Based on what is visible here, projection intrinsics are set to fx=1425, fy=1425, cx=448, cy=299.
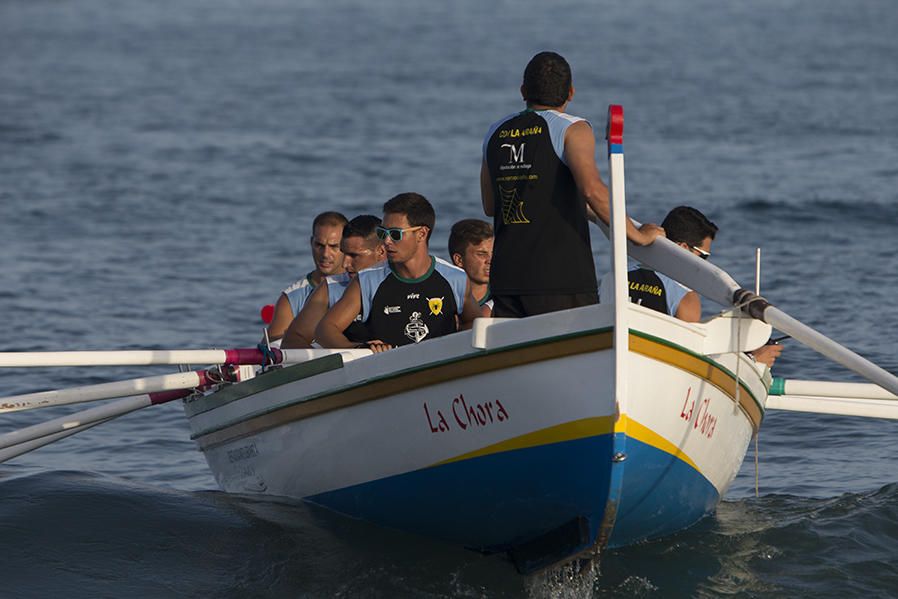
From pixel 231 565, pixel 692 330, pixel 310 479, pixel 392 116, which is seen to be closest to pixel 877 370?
pixel 692 330

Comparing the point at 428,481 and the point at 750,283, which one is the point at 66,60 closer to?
the point at 750,283

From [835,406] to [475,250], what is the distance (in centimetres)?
242

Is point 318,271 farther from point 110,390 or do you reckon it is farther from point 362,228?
point 110,390

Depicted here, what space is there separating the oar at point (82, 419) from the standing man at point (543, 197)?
2837 millimetres

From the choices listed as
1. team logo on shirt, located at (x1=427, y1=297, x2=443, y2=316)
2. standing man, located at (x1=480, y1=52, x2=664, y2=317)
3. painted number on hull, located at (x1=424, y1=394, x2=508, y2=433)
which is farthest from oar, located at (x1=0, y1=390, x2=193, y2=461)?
standing man, located at (x1=480, y1=52, x2=664, y2=317)

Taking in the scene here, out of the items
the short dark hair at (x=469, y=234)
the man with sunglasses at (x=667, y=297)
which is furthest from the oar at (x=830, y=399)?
the short dark hair at (x=469, y=234)

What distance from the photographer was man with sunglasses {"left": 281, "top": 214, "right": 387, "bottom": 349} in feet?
28.1

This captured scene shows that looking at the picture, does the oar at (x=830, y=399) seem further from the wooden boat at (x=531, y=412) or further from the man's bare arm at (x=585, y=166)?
the man's bare arm at (x=585, y=166)

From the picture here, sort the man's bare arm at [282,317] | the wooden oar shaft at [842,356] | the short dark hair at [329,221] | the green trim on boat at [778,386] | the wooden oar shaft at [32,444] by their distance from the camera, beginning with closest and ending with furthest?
the wooden oar shaft at [842,356]
the green trim on boat at [778,386]
the wooden oar shaft at [32,444]
the man's bare arm at [282,317]
the short dark hair at [329,221]

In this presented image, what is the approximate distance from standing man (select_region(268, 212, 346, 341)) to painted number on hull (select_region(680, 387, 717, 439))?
10.8 feet

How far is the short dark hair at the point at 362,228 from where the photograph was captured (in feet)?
29.7

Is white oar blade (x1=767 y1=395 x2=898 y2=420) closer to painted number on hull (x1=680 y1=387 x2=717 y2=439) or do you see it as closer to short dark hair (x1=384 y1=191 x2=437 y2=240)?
painted number on hull (x1=680 y1=387 x2=717 y2=439)

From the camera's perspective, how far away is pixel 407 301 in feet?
26.1

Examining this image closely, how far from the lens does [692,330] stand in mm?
6730
